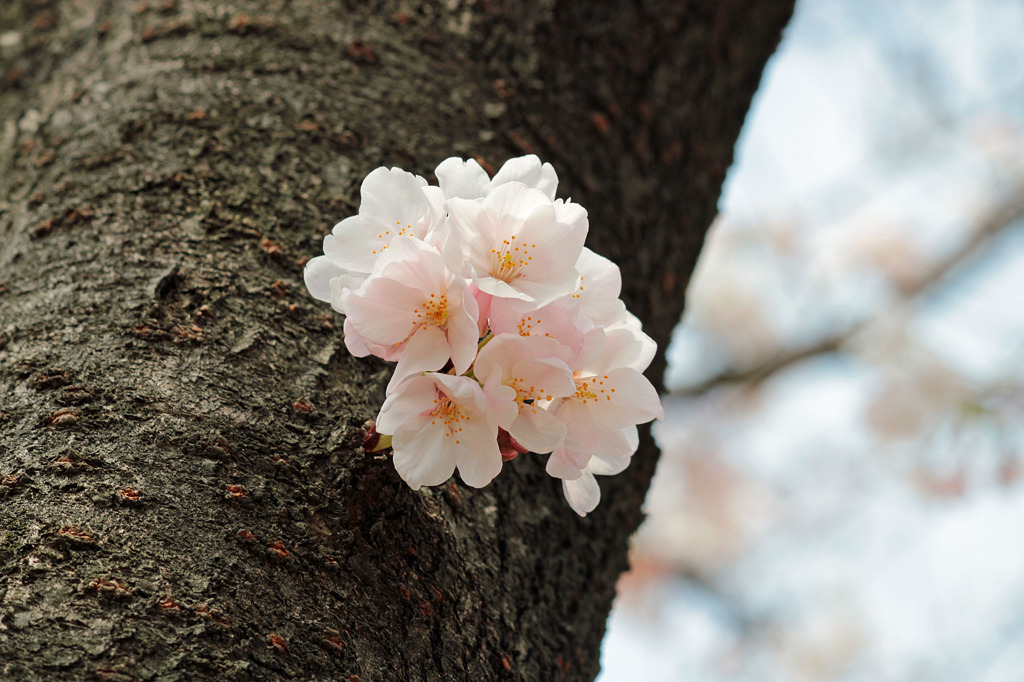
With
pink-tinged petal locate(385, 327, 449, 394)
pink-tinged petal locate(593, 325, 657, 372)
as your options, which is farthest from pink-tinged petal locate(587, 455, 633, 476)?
pink-tinged petal locate(385, 327, 449, 394)

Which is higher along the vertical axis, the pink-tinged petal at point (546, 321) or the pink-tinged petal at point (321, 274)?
the pink-tinged petal at point (546, 321)

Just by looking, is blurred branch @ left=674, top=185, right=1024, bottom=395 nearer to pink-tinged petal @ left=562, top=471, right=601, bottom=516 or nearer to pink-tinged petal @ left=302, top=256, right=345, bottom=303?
pink-tinged petal @ left=562, top=471, right=601, bottom=516

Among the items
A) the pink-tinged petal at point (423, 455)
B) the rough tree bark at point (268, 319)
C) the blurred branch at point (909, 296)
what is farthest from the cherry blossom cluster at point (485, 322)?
the blurred branch at point (909, 296)

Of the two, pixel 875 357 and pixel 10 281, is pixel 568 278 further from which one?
pixel 875 357

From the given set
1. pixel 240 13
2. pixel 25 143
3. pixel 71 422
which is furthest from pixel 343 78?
pixel 71 422

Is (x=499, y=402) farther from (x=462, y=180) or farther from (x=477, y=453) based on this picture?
(x=462, y=180)

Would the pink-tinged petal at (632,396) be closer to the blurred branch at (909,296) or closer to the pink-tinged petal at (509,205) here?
the pink-tinged petal at (509,205)

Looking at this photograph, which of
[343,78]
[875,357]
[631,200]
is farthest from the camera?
[875,357]
